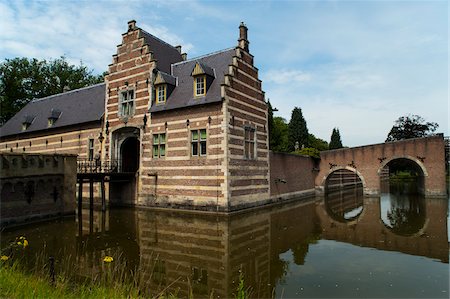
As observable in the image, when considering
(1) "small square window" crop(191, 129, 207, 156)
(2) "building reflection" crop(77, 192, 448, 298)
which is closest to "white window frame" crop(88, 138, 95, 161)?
(2) "building reflection" crop(77, 192, 448, 298)

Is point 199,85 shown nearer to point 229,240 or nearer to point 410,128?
point 229,240

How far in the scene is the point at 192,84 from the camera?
19.4 metres

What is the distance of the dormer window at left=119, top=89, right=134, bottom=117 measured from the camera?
21.0 meters

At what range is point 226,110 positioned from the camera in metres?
17.2

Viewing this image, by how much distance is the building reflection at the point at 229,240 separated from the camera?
7270mm

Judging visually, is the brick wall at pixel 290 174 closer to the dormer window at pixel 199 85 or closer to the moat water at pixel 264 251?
the moat water at pixel 264 251

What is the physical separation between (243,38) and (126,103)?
885 centimetres

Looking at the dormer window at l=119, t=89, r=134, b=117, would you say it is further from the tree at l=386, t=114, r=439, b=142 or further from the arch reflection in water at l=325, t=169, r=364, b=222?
the tree at l=386, t=114, r=439, b=142

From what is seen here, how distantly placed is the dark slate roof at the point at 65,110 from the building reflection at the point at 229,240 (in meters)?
9.26

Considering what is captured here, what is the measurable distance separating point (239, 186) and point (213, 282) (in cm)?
1080

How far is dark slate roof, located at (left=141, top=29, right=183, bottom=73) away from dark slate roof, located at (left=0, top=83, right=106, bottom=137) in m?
5.69

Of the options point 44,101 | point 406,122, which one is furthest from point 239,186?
point 406,122

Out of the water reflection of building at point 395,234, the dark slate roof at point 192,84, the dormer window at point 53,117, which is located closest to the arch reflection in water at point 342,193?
the water reflection of building at point 395,234

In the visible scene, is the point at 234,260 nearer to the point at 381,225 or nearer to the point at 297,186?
the point at 381,225
